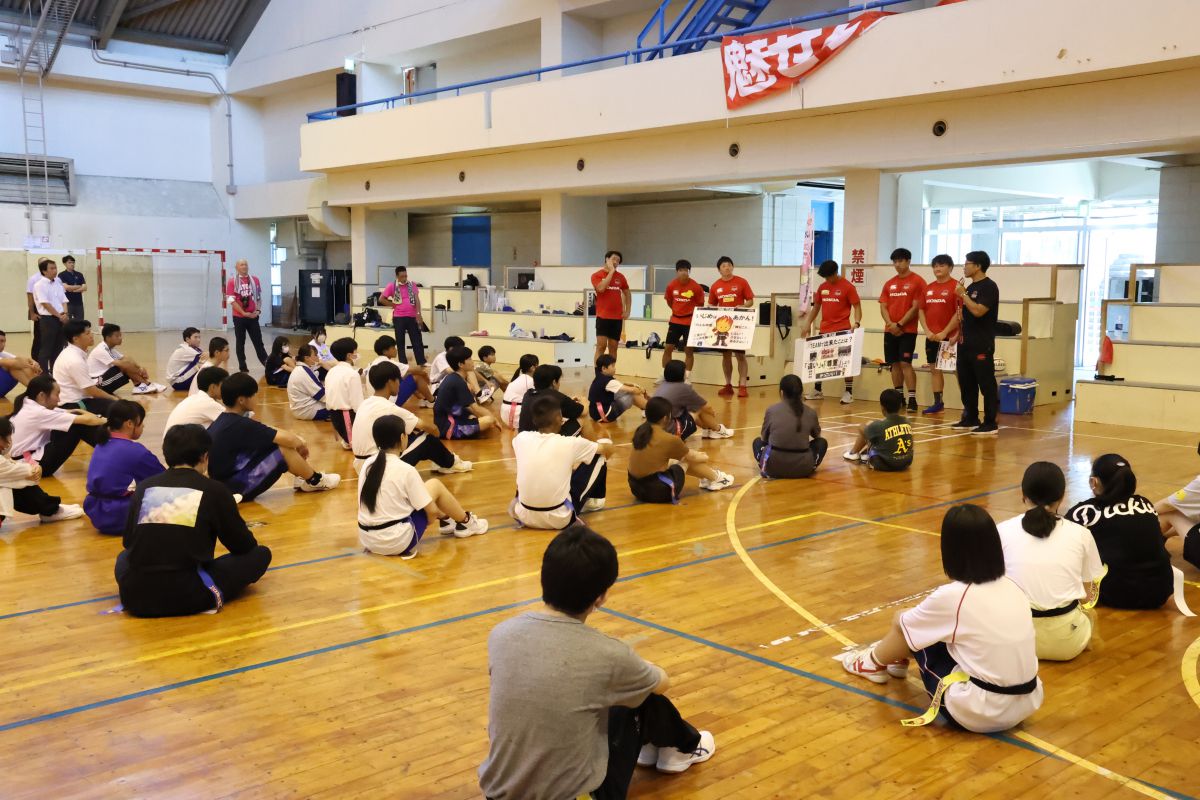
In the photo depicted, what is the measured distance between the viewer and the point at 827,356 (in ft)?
41.0

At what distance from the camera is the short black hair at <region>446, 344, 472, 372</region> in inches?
411

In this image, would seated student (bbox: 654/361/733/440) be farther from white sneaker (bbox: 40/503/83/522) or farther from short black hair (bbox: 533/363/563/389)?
white sneaker (bbox: 40/503/83/522)

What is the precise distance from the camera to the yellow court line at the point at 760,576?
16.3 feet

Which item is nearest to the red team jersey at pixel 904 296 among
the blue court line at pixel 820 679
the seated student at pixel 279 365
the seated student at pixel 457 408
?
the seated student at pixel 457 408

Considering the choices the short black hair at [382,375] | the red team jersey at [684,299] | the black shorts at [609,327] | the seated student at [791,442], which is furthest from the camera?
the black shorts at [609,327]

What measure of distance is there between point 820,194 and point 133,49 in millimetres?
18960

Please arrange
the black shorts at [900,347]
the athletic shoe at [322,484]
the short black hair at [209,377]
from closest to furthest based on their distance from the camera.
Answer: the short black hair at [209,377]
the athletic shoe at [322,484]
the black shorts at [900,347]

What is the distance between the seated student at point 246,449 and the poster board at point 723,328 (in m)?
7.37

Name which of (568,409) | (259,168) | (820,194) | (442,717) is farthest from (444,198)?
(442,717)

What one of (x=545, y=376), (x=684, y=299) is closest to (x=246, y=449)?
(x=545, y=376)

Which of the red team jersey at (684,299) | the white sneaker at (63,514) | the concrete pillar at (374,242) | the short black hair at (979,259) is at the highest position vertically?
the concrete pillar at (374,242)

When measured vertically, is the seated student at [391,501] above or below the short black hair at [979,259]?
below

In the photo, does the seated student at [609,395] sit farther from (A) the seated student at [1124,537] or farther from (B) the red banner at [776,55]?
(B) the red banner at [776,55]

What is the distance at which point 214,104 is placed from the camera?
3023cm
